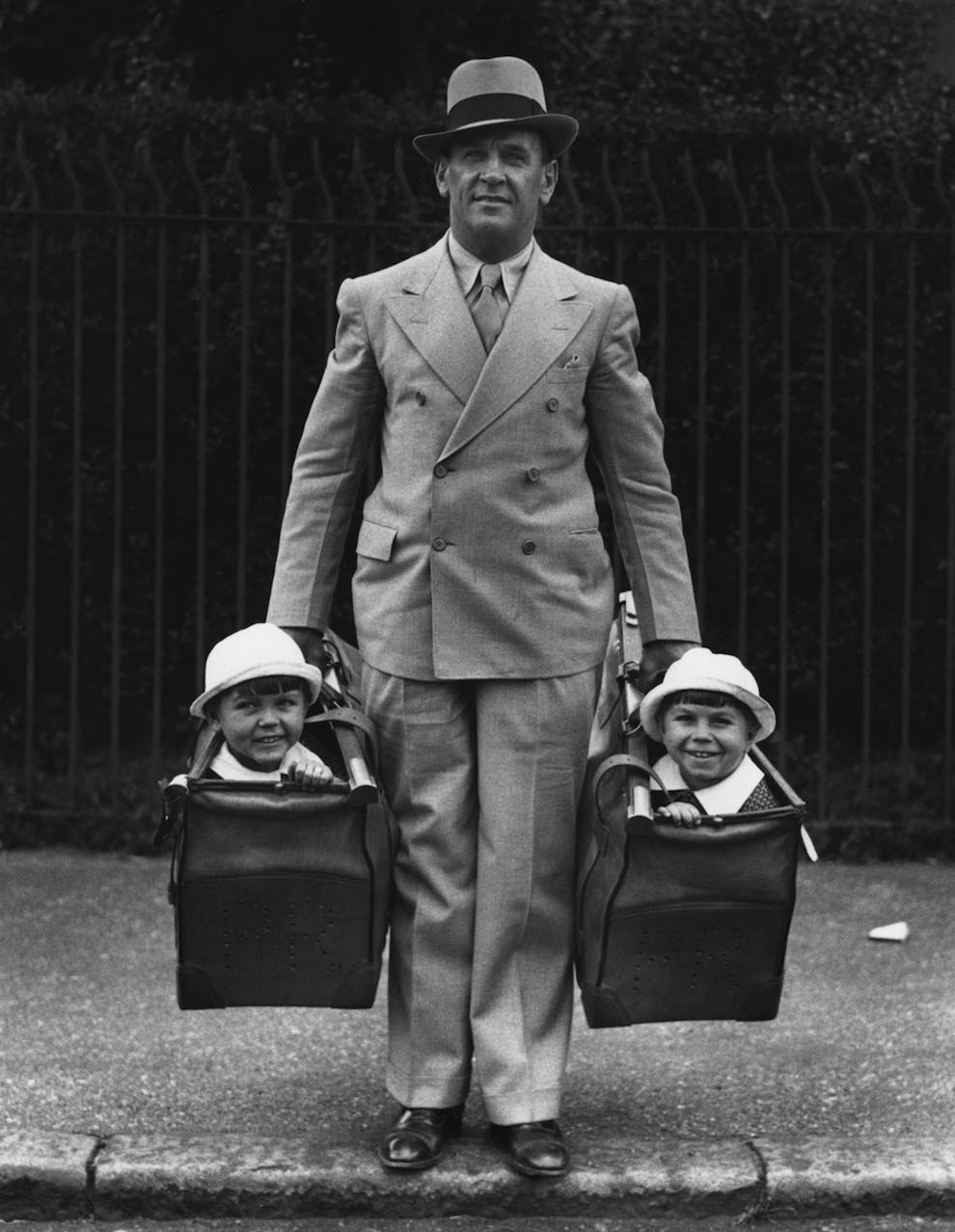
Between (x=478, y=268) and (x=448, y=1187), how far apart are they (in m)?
1.70

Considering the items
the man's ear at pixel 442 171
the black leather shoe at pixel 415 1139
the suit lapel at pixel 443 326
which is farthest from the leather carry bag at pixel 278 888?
the man's ear at pixel 442 171

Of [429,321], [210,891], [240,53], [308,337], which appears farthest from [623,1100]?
[240,53]

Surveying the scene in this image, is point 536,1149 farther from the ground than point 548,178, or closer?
closer

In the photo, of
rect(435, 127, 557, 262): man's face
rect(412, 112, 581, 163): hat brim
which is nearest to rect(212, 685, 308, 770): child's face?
rect(435, 127, 557, 262): man's face

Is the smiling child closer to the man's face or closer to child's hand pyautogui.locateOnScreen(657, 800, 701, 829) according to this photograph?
child's hand pyautogui.locateOnScreen(657, 800, 701, 829)

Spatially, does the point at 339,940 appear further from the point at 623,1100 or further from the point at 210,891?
the point at 623,1100

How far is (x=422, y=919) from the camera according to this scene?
383cm

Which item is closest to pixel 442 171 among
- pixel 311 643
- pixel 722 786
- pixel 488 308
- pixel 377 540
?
pixel 488 308

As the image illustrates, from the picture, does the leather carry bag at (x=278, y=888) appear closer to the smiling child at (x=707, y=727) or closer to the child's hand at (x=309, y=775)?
the child's hand at (x=309, y=775)

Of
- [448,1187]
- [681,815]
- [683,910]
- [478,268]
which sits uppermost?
[478,268]

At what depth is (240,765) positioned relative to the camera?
3.72m

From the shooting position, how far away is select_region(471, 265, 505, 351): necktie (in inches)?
150

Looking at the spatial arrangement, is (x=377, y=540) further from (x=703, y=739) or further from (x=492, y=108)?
(x=492, y=108)

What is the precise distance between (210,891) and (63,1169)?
66cm
